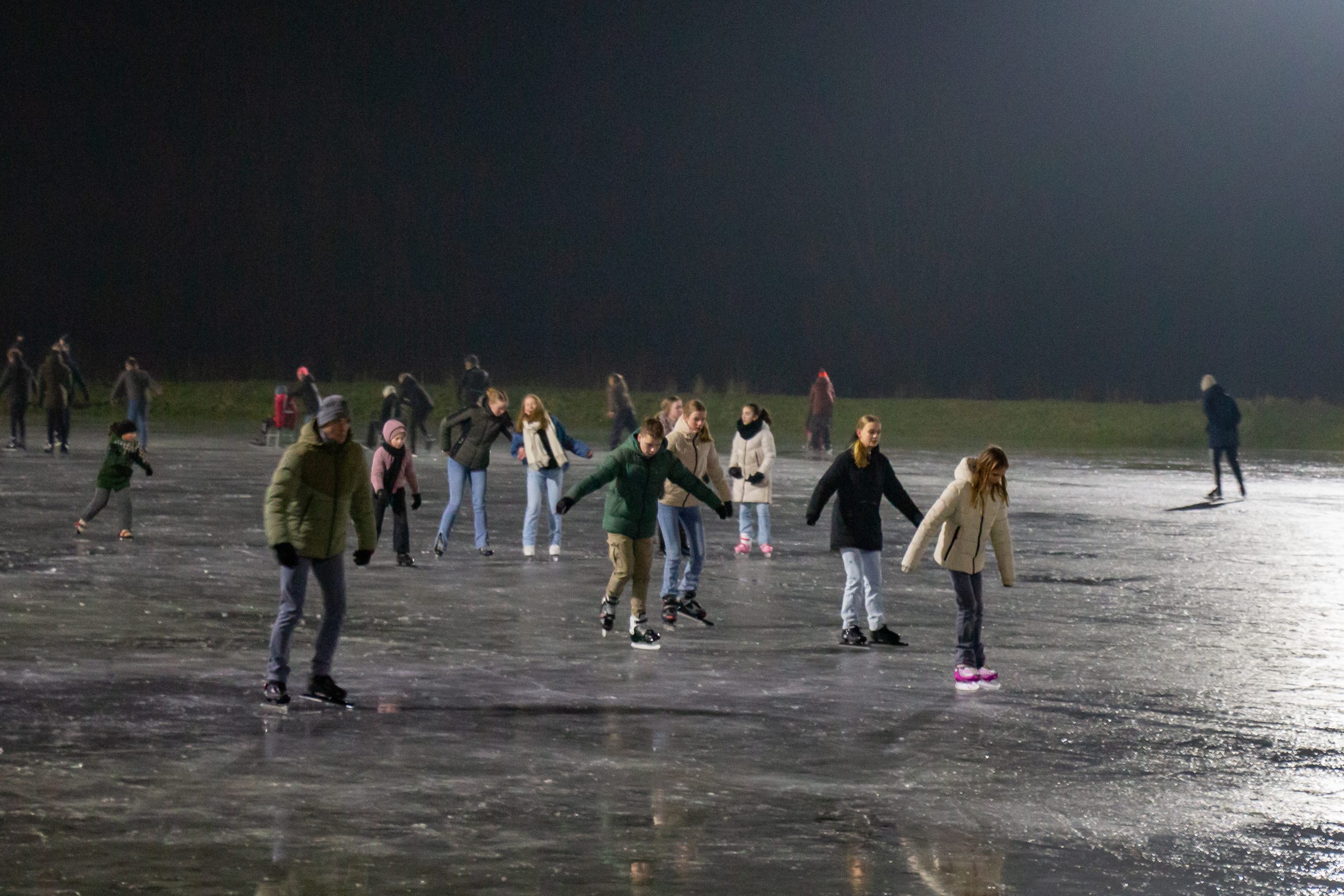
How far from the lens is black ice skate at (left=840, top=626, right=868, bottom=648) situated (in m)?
10.4

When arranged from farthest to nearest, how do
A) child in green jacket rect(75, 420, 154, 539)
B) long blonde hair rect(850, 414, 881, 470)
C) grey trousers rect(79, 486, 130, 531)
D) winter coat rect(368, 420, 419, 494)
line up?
grey trousers rect(79, 486, 130, 531) < child in green jacket rect(75, 420, 154, 539) < winter coat rect(368, 420, 419, 494) < long blonde hair rect(850, 414, 881, 470)

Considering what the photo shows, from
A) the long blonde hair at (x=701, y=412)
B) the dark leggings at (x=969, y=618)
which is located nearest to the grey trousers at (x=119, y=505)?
the long blonde hair at (x=701, y=412)

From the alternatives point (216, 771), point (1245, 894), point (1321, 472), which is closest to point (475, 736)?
point (216, 771)

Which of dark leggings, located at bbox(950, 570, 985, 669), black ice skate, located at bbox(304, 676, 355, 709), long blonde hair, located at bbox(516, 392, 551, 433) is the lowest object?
black ice skate, located at bbox(304, 676, 355, 709)

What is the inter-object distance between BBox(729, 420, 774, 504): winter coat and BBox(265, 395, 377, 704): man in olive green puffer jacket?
22.5 ft

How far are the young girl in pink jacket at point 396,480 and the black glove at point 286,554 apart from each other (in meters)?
5.31

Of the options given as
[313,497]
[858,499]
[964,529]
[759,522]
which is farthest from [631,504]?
[759,522]

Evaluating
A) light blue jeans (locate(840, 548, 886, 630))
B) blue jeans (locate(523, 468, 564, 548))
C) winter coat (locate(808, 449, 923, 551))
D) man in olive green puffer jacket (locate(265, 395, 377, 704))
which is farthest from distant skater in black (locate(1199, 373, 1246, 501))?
man in olive green puffer jacket (locate(265, 395, 377, 704))

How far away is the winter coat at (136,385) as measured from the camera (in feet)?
89.9

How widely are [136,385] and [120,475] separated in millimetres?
12560

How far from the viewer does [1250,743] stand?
7.61 metres

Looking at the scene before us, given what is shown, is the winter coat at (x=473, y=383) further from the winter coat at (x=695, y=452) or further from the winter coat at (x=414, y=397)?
the winter coat at (x=695, y=452)

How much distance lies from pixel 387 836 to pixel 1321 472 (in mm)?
27125

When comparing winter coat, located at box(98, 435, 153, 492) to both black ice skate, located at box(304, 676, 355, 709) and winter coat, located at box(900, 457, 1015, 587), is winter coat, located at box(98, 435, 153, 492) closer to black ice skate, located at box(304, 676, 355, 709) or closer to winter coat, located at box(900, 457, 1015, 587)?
black ice skate, located at box(304, 676, 355, 709)
